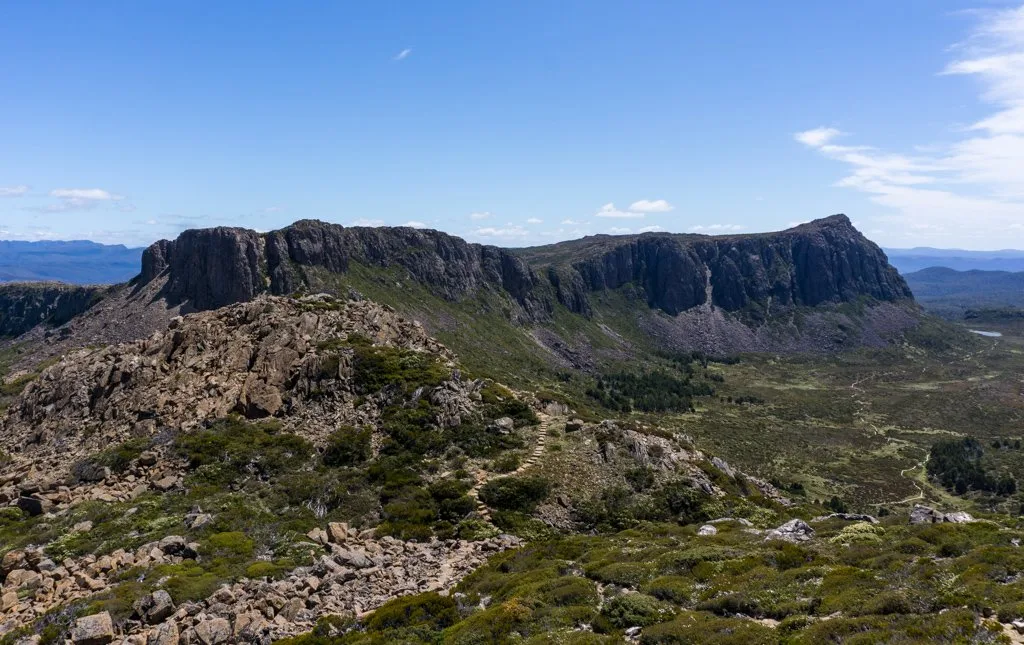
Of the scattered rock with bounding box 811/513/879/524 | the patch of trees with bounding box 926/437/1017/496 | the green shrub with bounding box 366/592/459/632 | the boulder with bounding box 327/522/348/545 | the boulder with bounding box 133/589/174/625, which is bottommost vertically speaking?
the patch of trees with bounding box 926/437/1017/496

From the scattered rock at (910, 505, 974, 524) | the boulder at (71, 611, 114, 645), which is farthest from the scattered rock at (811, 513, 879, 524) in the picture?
the boulder at (71, 611, 114, 645)

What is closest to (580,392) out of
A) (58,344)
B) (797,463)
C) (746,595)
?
(797,463)

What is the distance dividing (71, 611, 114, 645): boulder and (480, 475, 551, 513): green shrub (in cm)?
2145

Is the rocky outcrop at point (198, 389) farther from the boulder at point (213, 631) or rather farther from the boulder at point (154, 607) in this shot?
the boulder at point (213, 631)

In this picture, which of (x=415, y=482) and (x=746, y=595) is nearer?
(x=746, y=595)

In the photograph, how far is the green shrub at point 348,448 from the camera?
43250mm

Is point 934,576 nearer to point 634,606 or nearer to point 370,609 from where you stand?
point 634,606

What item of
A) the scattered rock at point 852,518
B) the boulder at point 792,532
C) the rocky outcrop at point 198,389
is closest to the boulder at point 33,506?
the rocky outcrop at point 198,389

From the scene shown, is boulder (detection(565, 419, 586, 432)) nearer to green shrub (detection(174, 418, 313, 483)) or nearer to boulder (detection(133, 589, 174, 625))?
green shrub (detection(174, 418, 313, 483))

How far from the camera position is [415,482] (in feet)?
133

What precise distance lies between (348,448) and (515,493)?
1463 cm

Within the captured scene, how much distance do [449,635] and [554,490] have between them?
766 inches

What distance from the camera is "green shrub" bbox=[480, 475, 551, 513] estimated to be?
1495 inches

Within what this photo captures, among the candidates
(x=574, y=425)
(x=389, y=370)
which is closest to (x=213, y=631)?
(x=389, y=370)
